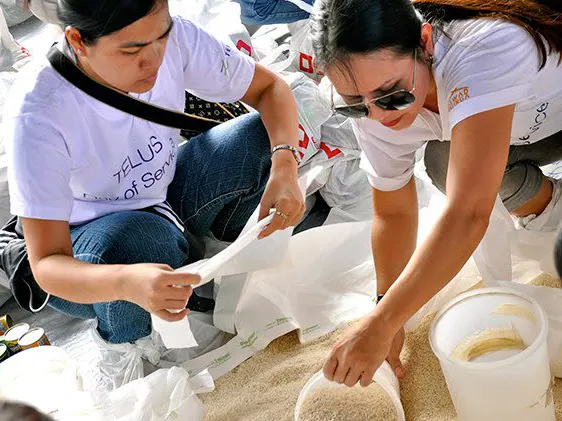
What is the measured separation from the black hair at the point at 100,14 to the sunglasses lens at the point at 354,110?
39 centimetres

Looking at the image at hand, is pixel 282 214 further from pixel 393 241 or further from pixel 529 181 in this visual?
pixel 529 181

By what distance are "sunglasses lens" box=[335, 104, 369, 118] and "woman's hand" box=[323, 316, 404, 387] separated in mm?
355

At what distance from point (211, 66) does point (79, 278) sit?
24.3 inches

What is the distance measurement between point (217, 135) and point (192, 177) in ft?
0.41

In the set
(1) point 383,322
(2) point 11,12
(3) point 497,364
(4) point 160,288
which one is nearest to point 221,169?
(4) point 160,288

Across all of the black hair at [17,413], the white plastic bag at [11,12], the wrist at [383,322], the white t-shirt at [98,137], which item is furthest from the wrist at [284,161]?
the white plastic bag at [11,12]

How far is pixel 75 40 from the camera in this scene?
151 cm

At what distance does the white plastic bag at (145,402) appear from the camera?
159cm

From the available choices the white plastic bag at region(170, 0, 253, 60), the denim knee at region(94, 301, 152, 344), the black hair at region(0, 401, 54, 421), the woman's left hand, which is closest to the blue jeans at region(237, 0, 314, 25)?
the white plastic bag at region(170, 0, 253, 60)

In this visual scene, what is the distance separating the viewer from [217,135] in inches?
80.4

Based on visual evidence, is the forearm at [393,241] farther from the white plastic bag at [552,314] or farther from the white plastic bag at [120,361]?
the white plastic bag at [120,361]

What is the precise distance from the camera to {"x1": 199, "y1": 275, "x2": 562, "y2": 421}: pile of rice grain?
160 cm

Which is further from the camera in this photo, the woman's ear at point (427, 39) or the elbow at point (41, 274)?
the elbow at point (41, 274)

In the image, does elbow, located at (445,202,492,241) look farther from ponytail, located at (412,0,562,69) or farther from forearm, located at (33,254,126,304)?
forearm, located at (33,254,126,304)
